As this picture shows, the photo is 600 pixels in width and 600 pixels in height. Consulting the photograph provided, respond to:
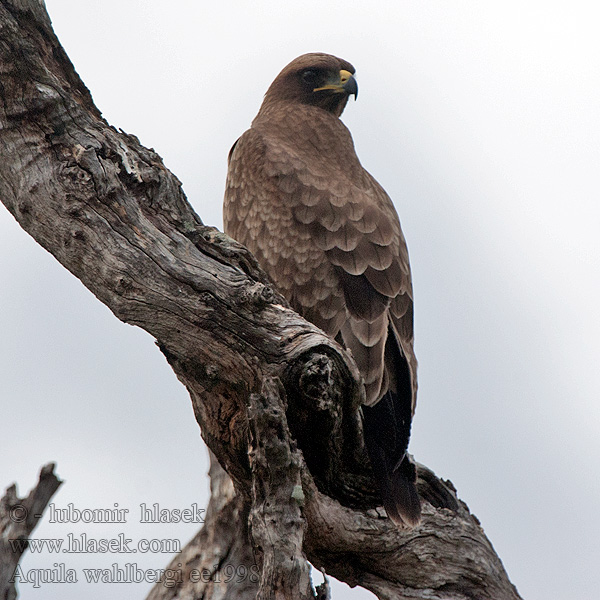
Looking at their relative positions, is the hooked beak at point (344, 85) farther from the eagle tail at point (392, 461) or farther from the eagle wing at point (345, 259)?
the eagle tail at point (392, 461)

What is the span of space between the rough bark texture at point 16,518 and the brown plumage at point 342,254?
1.79 m

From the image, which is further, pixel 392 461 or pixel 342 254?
pixel 342 254

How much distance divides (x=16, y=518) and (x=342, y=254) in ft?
8.36

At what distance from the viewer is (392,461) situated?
4496 millimetres

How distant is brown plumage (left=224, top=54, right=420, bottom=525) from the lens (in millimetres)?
4625

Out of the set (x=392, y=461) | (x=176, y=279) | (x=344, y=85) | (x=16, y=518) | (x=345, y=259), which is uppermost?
(x=344, y=85)

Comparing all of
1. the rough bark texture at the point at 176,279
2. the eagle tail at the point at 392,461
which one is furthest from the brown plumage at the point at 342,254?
the rough bark texture at the point at 176,279

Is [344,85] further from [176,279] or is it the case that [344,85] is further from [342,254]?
[176,279]

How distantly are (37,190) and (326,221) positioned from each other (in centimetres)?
195

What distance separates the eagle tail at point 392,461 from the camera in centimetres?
444

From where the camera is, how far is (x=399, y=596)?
484 cm

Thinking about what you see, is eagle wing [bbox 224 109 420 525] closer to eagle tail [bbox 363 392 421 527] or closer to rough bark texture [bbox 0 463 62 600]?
eagle tail [bbox 363 392 421 527]

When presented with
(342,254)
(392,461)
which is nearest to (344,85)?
(342,254)

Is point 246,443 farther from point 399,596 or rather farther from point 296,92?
point 296,92
